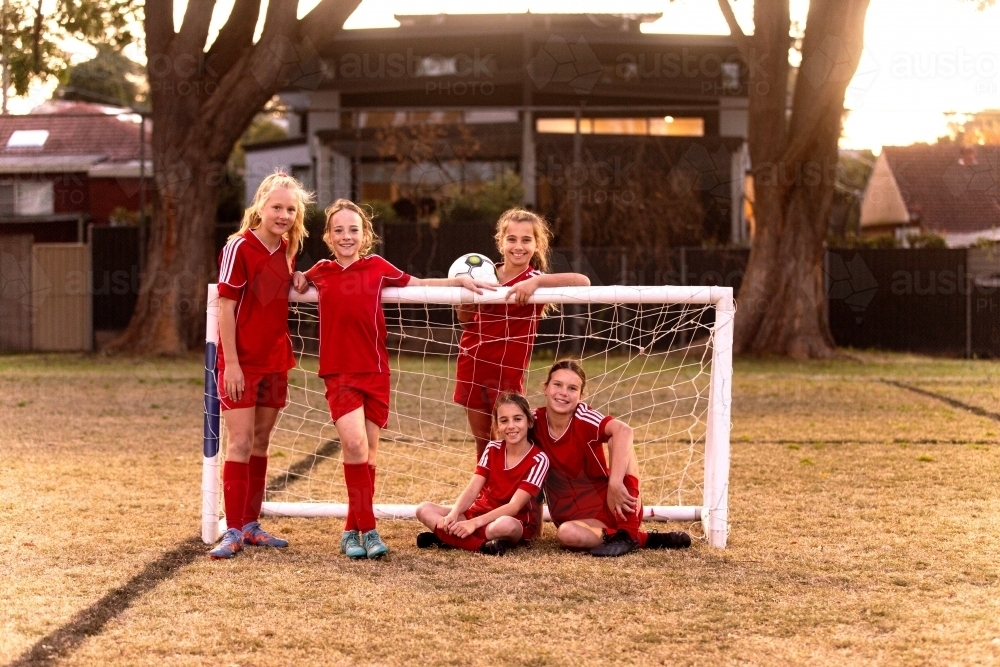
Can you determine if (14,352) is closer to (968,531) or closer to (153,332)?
(153,332)

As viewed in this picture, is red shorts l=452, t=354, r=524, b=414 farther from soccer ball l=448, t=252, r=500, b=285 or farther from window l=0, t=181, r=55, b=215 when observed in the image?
window l=0, t=181, r=55, b=215

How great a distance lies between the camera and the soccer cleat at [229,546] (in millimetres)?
4602

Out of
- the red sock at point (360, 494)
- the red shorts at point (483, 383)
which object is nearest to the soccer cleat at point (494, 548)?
the red sock at point (360, 494)

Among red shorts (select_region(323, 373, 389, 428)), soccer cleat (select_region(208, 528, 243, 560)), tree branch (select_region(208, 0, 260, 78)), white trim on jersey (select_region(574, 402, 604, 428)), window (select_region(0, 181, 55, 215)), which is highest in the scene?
tree branch (select_region(208, 0, 260, 78))

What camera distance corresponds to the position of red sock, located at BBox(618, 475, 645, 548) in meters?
4.83

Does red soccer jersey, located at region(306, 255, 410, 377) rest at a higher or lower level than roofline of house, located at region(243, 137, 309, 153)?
lower

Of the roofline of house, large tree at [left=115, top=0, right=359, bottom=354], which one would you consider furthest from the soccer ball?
the roofline of house

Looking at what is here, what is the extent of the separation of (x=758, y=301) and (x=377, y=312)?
39.0 feet

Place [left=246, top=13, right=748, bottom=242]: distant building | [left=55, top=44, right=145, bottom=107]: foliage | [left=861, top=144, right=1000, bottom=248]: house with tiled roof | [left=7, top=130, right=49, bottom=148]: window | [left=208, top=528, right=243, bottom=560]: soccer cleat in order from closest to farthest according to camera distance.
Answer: [left=208, top=528, right=243, bottom=560]: soccer cleat
[left=7, top=130, right=49, bottom=148]: window
[left=861, top=144, right=1000, bottom=248]: house with tiled roof
[left=246, top=13, right=748, bottom=242]: distant building
[left=55, top=44, right=145, bottom=107]: foliage

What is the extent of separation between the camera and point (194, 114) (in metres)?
15.5

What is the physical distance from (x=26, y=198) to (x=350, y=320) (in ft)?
50.7

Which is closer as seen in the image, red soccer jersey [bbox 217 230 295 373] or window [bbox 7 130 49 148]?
red soccer jersey [bbox 217 230 295 373]

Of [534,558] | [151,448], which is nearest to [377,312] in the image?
[534,558]

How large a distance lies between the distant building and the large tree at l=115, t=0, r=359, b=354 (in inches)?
173
